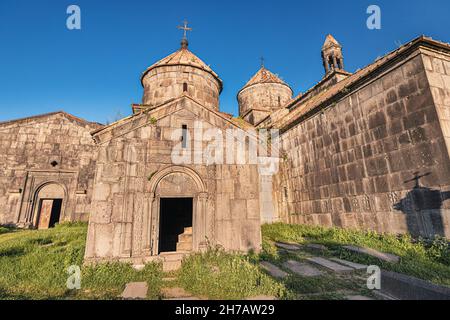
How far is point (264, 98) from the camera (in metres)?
20.1

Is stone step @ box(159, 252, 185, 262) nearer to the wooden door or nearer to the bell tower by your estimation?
the wooden door

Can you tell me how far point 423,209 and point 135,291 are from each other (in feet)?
25.5

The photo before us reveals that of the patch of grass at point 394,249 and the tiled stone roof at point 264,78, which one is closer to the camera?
the patch of grass at point 394,249

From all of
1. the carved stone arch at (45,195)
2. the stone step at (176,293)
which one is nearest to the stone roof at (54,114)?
the carved stone arch at (45,195)

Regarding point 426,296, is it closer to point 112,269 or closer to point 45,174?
point 112,269

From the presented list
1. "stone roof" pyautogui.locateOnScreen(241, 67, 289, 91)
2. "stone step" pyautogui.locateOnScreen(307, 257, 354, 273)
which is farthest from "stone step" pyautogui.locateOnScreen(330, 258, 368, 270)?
"stone roof" pyautogui.locateOnScreen(241, 67, 289, 91)

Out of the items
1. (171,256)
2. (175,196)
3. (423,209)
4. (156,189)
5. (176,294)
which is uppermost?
(156,189)

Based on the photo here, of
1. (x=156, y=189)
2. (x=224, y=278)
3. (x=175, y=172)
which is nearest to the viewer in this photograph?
(x=224, y=278)

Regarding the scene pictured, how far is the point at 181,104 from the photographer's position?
7281mm

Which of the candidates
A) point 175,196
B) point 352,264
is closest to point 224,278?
point 175,196

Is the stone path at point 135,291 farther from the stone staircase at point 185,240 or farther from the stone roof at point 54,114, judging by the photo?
the stone roof at point 54,114

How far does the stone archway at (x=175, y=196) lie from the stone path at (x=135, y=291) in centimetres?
126

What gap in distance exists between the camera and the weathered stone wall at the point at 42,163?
42.2 feet

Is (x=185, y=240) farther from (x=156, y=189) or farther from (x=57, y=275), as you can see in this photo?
(x=57, y=275)
